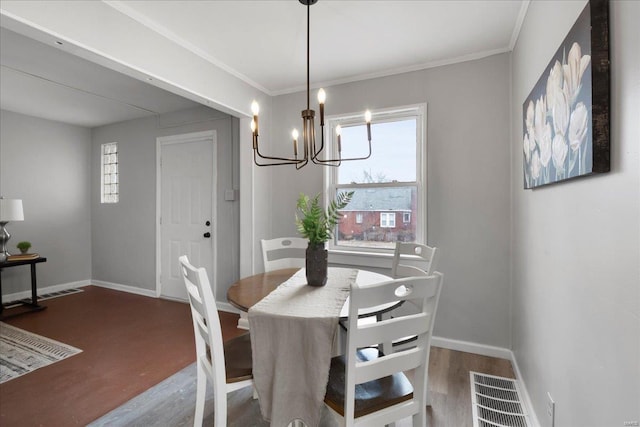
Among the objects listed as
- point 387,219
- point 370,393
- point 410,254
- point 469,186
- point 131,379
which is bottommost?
point 131,379

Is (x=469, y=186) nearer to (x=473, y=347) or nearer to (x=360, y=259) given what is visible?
(x=360, y=259)

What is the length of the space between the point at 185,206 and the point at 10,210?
1914 mm

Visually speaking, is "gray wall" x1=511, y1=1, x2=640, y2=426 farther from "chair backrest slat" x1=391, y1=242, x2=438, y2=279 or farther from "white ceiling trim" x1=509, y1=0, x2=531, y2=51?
"chair backrest slat" x1=391, y1=242, x2=438, y2=279

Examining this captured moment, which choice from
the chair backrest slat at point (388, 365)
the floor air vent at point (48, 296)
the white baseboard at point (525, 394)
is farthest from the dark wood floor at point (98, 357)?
the white baseboard at point (525, 394)

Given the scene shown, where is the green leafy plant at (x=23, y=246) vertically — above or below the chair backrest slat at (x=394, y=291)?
below

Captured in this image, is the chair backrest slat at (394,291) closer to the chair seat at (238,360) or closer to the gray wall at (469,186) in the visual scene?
the chair seat at (238,360)

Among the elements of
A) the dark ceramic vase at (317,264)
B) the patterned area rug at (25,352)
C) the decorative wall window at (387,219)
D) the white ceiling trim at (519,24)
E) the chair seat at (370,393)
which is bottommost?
the patterned area rug at (25,352)

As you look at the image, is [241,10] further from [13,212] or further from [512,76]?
[13,212]

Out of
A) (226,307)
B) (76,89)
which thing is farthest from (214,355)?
(76,89)

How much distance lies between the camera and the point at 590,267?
1042mm

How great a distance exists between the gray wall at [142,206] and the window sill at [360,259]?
1.27 m

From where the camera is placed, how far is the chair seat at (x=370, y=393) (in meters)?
1.19

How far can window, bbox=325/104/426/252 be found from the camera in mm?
2812

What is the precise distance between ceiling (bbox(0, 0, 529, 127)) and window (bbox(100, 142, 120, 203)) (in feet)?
4.28
